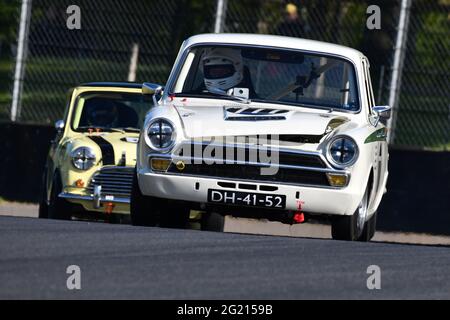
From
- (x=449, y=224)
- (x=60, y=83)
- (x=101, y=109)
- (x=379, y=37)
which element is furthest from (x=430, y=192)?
(x=60, y=83)

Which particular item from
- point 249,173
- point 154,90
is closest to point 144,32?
point 154,90

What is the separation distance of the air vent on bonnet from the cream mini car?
308 centimetres

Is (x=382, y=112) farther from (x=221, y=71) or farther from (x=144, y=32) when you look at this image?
(x=144, y=32)

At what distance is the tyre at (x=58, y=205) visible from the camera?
13.3m

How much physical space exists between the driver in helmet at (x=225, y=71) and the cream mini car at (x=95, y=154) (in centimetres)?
242

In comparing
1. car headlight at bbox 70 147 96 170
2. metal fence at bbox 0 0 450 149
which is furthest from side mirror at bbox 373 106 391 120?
metal fence at bbox 0 0 450 149

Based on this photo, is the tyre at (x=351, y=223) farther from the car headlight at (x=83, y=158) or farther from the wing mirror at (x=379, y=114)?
the car headlight at (x=83, y=158)

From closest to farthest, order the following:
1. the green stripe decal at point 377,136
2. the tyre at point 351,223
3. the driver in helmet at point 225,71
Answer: the tyre at point 351,223, the green stripe decal at point 377,136, the driver in helmet at point 225,71

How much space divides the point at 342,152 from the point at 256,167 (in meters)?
0.63

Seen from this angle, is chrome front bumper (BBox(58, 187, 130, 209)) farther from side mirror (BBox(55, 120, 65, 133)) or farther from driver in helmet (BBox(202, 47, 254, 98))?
driver in helmet (BBox(202, 47, 254, 98))

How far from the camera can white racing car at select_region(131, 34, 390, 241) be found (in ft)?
32.1

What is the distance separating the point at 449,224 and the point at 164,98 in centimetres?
Answer: 520

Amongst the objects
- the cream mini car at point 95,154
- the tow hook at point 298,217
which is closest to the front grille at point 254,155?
the tow hook at point 298,217
